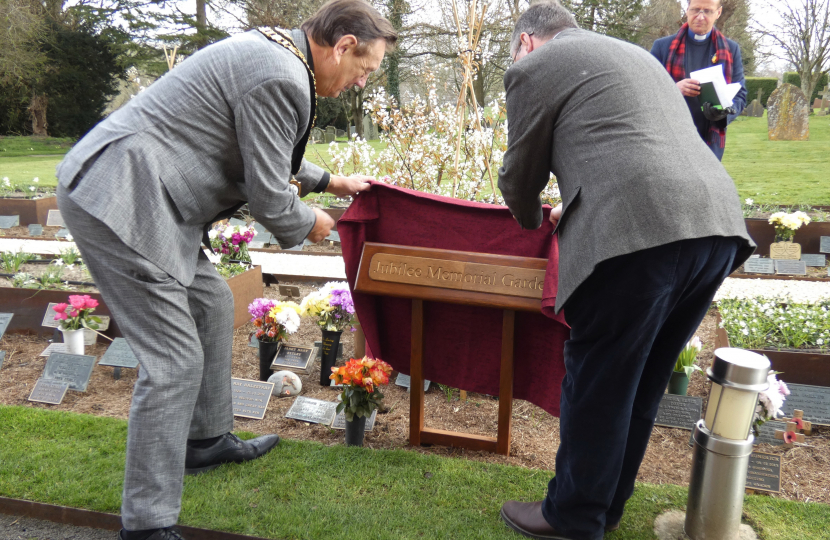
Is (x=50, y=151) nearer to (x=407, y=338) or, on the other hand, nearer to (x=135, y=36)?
(x=135, y=36)

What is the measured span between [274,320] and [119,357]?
1005mm

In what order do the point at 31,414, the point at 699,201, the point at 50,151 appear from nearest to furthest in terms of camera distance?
1. the point at 699,201
2. the point at 31,414
3. the point at 50,151

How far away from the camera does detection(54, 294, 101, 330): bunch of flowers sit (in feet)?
12.8

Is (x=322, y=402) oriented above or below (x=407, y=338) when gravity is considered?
below

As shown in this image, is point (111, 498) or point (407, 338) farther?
point (407, 338)

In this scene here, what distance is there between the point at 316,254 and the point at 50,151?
66.9ft

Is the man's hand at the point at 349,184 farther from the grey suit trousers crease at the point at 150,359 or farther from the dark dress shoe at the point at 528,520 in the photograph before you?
the dark dress shoe at the point at 528,520

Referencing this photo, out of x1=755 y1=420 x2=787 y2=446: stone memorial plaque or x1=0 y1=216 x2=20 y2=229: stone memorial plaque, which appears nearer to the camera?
x1=755 y1=420 x2=787 y2=446: stone memorial plaque

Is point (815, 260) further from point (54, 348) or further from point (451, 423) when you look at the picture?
point (54, 348)

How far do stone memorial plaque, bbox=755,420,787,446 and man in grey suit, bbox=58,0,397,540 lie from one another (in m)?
2.43

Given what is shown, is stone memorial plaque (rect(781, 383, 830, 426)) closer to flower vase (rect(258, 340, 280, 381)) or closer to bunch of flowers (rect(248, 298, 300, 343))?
bunch of flowers (rect(248, 298, 300, 343))

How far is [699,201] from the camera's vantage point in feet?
5.39

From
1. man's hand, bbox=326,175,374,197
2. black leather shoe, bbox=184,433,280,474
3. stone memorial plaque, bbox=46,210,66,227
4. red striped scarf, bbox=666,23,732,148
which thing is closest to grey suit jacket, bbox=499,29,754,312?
man's hand, bbox=326,175,374,197

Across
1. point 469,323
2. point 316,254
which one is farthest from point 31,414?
point 316,254
